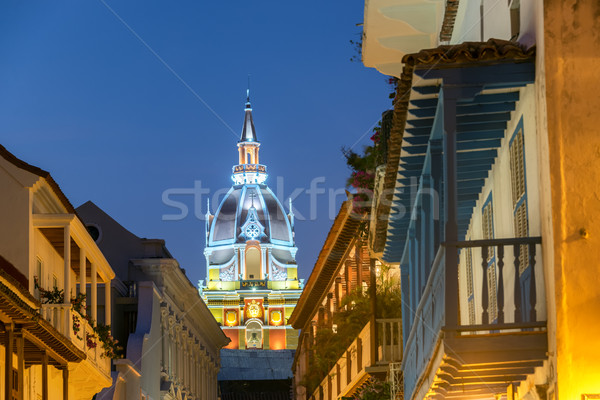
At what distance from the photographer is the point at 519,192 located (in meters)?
13.2

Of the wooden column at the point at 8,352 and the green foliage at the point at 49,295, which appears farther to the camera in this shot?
the green foliage at the point at 49,295

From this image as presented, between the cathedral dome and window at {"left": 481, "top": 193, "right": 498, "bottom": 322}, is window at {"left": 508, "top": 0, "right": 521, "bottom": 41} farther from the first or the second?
the cathedral dome

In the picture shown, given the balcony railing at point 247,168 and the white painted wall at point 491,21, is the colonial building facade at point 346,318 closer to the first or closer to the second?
the white painted wall at point 491,21

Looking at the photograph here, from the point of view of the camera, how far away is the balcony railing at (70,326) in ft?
75.2

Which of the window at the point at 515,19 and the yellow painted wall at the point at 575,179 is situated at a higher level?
the window at the point at 515,19

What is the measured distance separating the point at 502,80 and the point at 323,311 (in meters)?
32.3

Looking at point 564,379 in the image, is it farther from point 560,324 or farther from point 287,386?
point 287,386

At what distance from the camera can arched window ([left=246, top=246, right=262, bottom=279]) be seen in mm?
144000

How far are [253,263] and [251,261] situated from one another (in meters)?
0.32

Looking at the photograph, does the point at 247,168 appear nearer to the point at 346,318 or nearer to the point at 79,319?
the point at 346,318

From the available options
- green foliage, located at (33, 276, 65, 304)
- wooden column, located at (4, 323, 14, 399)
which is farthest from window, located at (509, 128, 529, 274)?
green foliage, located at (33, 276, 65, 304)

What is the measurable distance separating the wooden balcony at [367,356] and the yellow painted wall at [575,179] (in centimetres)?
1259

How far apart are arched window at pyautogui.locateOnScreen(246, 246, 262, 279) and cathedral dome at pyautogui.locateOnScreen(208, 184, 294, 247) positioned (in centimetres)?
130

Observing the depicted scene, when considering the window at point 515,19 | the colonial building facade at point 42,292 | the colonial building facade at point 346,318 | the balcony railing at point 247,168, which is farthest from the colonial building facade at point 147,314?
the balcony railing at point 247,168
